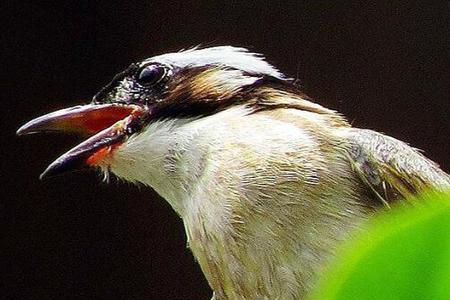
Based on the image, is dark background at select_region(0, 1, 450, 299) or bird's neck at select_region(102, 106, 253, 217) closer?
bird's neck at select_region(102, 106, 253, 217)

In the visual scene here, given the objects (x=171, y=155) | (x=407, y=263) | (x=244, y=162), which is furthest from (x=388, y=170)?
(x=407, y=263)

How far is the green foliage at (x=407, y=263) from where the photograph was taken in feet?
0.36

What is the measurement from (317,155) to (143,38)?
2.32ft

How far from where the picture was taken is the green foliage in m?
0.11

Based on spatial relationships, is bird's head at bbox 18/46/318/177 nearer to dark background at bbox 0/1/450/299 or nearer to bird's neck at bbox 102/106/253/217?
bird's neck at bbox 102/106/253/217

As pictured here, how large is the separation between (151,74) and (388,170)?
0.33 meters

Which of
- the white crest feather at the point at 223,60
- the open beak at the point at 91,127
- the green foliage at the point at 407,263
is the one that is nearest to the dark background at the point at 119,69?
the white crest feather at the point at 223,60

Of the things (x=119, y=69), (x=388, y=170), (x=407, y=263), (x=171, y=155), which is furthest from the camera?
(x=119, y=69)

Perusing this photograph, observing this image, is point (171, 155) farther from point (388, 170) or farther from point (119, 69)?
point (119, 69)

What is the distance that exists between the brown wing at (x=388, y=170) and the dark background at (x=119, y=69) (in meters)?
0.50

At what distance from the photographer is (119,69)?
142 centimetres

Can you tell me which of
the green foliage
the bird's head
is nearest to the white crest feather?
the bird's head

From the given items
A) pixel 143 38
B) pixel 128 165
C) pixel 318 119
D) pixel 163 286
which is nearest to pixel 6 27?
pixel 143 38

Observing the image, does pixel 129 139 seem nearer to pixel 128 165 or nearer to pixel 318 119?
pixel 128 165
